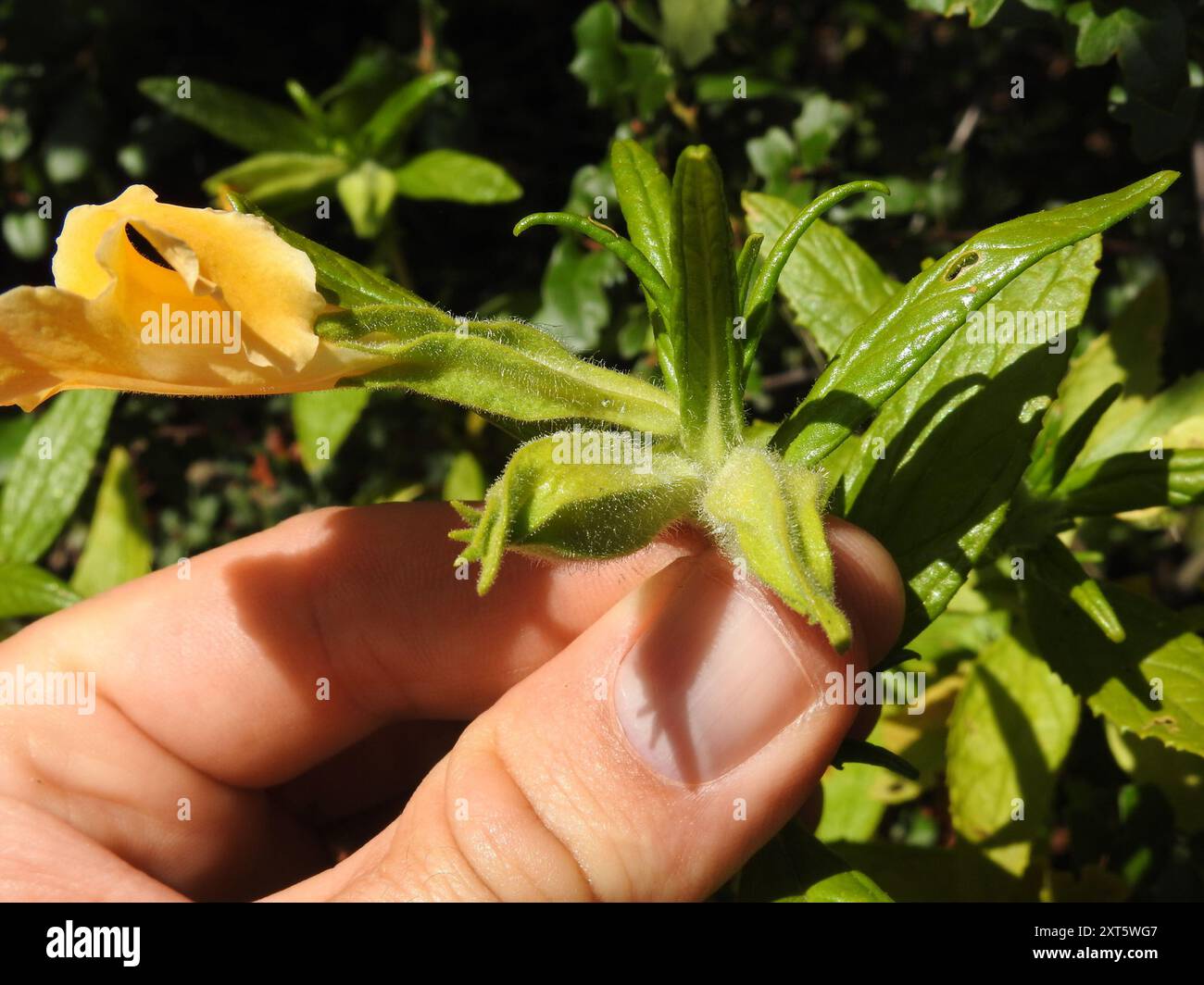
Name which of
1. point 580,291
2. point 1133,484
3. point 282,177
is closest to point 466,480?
point 580,291

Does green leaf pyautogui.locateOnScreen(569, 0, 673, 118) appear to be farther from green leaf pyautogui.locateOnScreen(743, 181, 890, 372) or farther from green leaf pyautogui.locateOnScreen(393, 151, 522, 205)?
green leaf pyautogui.locateOnScreen(743, 181, 890, 372)

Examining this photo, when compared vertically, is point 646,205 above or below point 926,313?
above

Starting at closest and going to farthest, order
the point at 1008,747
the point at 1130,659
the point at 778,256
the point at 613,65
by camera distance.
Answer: the point at 778,256 < the point at 1130,659 < the point at 1008,747 < the point at 613,65

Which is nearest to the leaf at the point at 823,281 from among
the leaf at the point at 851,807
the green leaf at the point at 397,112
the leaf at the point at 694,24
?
the leaf at the point at 694,24

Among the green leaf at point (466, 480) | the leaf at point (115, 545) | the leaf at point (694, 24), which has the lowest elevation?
the leaf at point (115, 545)

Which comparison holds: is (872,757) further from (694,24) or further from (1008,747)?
(694,24)

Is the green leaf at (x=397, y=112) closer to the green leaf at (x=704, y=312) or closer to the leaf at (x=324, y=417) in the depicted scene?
the leaf at (x=324, y=417)
